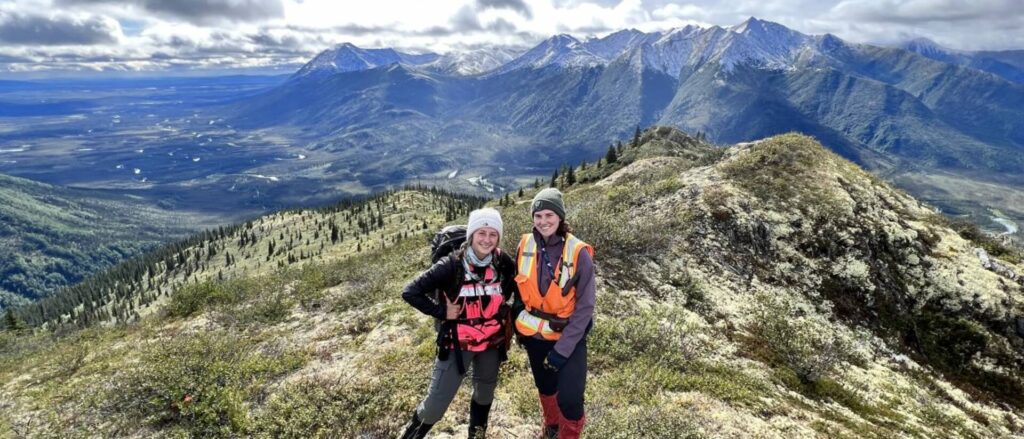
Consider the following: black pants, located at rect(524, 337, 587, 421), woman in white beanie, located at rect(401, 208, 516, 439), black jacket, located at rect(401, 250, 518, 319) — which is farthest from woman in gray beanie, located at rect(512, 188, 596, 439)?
black jacket, located at rect(401, 250, 518, 319)

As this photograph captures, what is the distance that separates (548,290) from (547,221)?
4.05 ft

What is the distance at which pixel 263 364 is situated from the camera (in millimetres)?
14430

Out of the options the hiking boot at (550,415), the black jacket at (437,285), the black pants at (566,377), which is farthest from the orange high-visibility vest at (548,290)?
the hiking boot at (550,415)

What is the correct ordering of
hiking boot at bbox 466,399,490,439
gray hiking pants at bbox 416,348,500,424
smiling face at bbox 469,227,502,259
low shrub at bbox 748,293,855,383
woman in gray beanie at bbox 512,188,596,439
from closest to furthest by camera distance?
smiling face at bbox 469,227,502,259, woman in gray beanie at bbox 512,188,596,439, gray hiking pants at bbox 416,348,500,424, hiking boot at bbox 466,399,490,439, low shrub at bbox 748,293,855,383

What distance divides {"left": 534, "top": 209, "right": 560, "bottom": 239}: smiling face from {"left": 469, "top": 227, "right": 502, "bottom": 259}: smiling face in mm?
811

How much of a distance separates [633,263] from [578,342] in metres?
14.2

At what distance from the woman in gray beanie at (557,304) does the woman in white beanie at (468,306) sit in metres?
0.47

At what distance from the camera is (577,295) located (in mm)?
8539

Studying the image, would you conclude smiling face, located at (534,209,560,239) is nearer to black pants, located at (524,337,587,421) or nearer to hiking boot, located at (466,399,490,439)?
black pants, located at (524,337,587,421)

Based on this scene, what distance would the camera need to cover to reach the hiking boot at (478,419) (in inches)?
361

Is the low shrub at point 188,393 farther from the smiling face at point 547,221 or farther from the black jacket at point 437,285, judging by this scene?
the smiling face at point 547,221

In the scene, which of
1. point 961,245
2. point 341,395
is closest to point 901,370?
point 961,245

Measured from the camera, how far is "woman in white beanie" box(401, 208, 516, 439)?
827 cm

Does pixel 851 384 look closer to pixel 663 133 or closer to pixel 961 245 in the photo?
pixel 961 245
